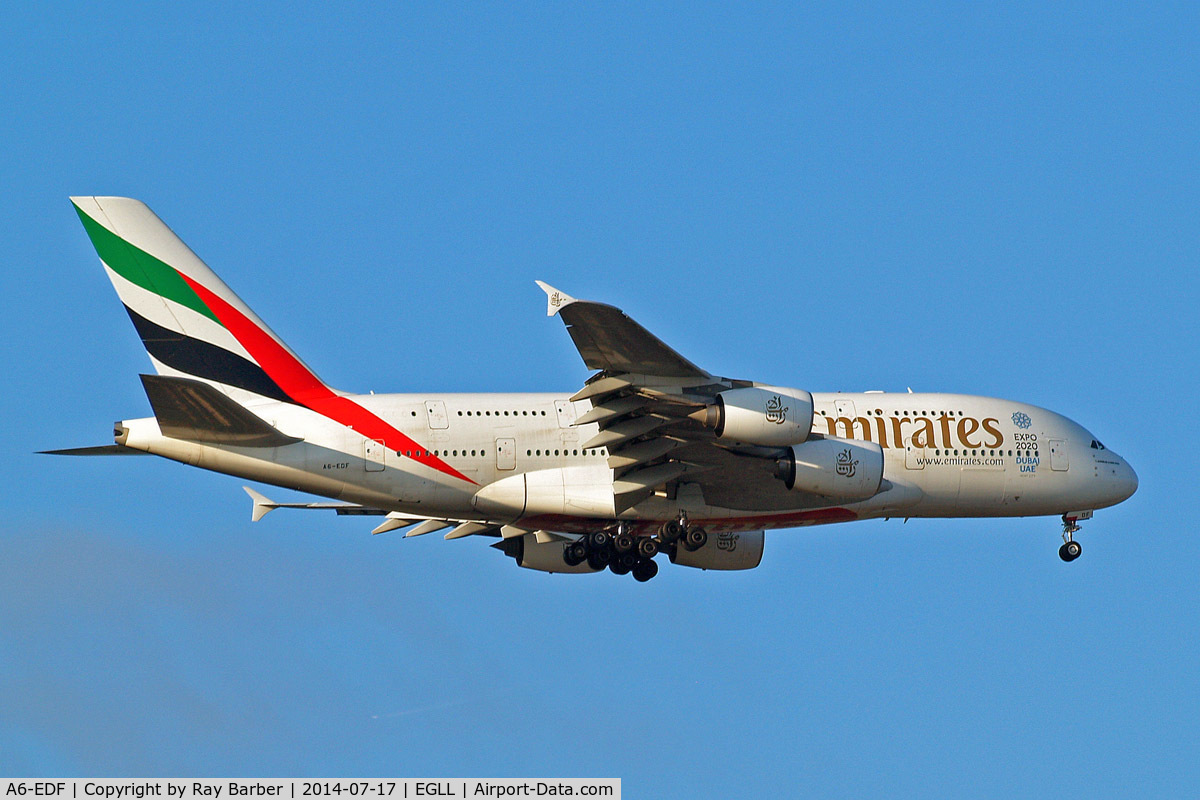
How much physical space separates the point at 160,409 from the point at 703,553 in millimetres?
15561

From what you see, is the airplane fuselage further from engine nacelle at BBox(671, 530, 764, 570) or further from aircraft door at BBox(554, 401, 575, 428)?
engine nacelle at BBox(671, 530, 764, 570)

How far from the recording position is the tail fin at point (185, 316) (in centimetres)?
3975

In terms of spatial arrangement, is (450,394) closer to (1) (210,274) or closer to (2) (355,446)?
(2) (355,446)

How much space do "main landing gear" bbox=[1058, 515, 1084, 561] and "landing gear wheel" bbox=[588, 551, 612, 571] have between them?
11964 mm

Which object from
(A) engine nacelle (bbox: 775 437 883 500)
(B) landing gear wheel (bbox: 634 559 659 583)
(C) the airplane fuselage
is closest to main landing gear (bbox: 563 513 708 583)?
(B) landing gear wheel (bbox: 634 559 659 583)

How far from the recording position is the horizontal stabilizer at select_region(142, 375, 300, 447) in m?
36.0

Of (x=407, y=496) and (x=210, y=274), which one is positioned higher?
(x=210, y=274)

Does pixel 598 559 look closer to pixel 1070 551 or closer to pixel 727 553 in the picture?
pixel 727 553

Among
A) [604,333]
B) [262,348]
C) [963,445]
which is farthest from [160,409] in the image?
[963,445]

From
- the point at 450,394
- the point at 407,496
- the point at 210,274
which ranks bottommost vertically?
the point at 407,496

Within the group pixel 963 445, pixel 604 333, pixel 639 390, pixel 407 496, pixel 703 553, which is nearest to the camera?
pixel 604 333

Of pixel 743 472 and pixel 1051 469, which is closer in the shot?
pixel 743 472

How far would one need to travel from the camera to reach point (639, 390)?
3691 centimetres
